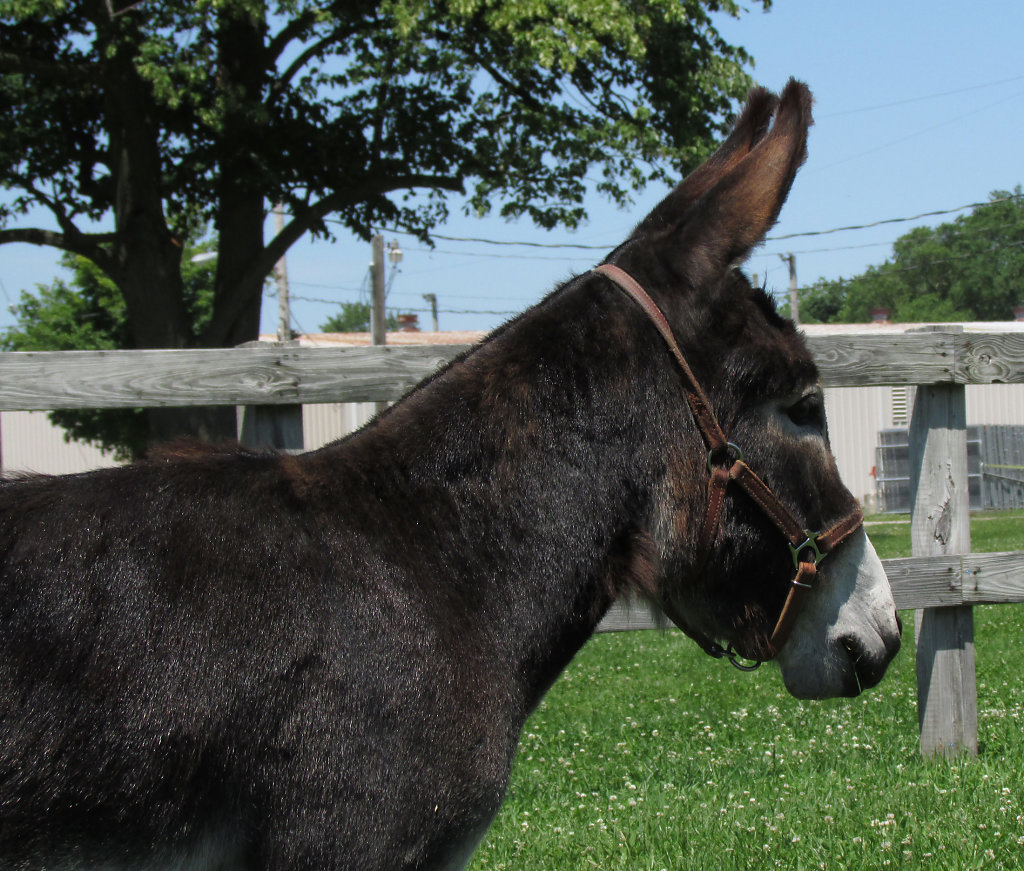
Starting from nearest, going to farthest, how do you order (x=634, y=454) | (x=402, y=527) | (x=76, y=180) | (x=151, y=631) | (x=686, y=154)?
1. (x=151, y=631)
2. (x=402, y=527)
3. (x=634, y=454)
4. (x=686, y=154)
5. (x=76, y=180)

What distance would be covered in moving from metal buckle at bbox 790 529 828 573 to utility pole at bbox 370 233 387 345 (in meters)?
16.8

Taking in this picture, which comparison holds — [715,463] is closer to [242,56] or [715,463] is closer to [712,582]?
[712,582]

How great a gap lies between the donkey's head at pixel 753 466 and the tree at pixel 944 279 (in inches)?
3230

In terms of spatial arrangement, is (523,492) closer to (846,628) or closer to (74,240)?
(846,628)

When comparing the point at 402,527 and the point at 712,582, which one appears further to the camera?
the point at 712,582

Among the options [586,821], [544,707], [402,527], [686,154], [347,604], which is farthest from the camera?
[686,154]

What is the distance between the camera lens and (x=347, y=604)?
1824mm

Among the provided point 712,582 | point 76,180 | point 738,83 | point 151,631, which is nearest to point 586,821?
point 712,582

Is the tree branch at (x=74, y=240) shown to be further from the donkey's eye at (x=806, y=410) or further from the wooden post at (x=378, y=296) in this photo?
the donkey's eye at (x=806, y=410)

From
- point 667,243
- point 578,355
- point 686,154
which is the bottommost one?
point 578,355

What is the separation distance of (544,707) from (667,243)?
549 cm

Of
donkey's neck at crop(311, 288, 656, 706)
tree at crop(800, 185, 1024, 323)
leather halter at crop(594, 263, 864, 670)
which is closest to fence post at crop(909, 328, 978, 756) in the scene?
leather halter at crop(594, 263, 864, 670)

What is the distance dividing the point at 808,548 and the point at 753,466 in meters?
0.22

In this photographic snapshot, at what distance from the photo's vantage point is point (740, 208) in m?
2.18
